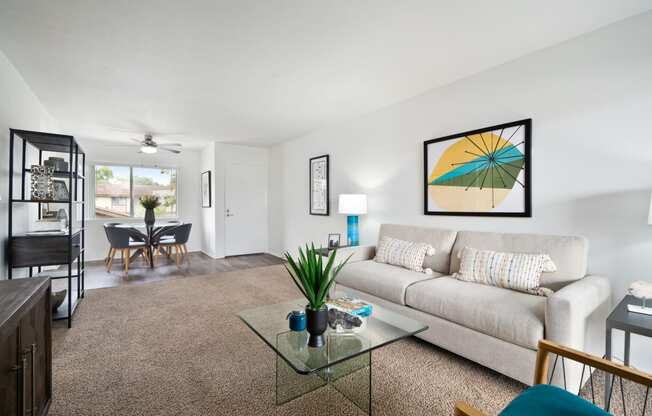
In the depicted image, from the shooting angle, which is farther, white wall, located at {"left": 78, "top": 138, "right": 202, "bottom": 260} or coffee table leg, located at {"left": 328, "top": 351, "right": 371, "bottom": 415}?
white wall, located at {"left": 78, "top": 138, "right": 202, "bottom": 260}

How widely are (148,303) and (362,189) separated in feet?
9.71

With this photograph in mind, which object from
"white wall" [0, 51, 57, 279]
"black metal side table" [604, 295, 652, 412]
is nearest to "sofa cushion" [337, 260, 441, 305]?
"black metal side table" [604, 295, 652, 412]

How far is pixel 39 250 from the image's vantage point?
2646 millimetres

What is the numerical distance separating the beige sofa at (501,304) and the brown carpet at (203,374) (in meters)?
0.22

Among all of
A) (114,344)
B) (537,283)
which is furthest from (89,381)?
(537,283)

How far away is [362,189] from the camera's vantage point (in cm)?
414

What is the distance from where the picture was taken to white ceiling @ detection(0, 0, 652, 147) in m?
1.90

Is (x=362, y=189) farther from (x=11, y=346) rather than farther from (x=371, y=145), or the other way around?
(x=11, y=346)

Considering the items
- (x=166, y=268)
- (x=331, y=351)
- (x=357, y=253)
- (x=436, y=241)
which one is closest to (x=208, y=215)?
(x=166, y=268)

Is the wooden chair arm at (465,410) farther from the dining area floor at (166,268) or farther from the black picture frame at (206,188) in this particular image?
the black picture frame at (206,188)

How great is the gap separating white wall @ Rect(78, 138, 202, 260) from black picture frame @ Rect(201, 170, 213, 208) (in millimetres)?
207

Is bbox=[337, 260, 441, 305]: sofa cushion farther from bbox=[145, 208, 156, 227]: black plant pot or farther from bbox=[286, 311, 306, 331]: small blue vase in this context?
bbox=[145, 208, 156, 227]: black plant pot

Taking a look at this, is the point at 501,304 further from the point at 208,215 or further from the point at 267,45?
the point at 208,215

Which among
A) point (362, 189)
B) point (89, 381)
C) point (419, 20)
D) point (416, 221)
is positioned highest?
point (419, 20)
